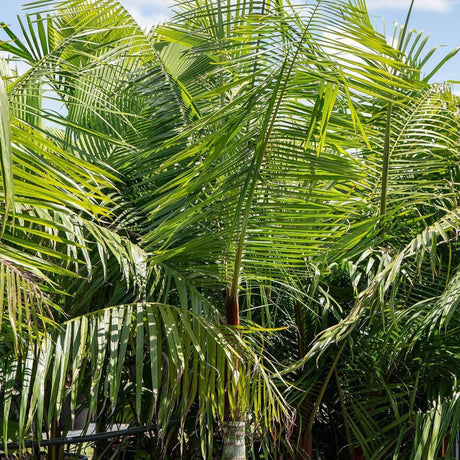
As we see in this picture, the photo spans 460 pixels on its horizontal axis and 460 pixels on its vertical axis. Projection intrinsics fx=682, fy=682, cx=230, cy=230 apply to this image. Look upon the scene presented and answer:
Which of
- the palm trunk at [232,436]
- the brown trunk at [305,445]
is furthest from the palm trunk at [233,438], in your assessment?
the brown trunk at [305,445]

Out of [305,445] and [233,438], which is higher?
[233,438]

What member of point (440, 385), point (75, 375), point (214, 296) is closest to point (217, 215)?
point (75, 375)

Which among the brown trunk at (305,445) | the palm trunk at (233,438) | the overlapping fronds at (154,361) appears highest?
the overlapping fronds at (154,361)

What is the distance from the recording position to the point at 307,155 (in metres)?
1.96

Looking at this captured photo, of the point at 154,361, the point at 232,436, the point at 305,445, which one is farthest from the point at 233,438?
the point at 305,445

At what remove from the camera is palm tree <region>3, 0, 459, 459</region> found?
1820mm

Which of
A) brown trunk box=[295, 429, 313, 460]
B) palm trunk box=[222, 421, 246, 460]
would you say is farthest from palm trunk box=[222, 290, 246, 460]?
brown trunk box=[295, 429, 313, 460]

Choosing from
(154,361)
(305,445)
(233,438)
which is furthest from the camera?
(305,445)

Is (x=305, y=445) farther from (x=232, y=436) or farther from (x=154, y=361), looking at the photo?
(x=154, y=361)

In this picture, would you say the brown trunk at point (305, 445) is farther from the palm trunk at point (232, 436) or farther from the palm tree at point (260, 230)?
the palm trunk at point (232, 436)

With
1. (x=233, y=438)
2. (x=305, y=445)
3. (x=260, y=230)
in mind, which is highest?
(x=260, y=230)

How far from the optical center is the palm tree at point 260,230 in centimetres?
182

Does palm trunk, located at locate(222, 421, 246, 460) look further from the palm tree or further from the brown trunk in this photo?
the brown trunk

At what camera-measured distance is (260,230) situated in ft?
6.84
